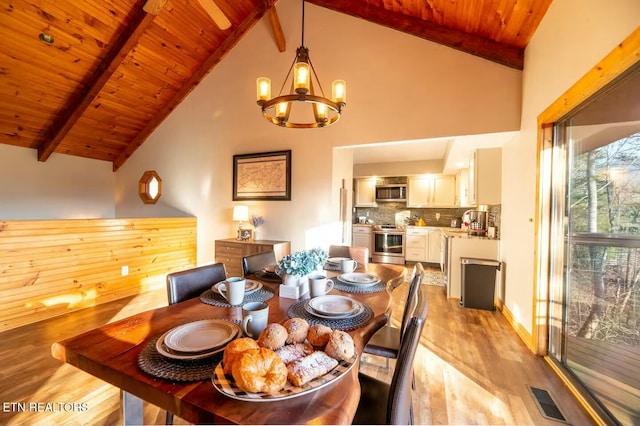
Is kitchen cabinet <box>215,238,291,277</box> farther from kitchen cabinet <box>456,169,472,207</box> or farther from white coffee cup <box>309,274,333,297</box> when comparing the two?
kitchen cabinet <box>456,169,472,207</box>

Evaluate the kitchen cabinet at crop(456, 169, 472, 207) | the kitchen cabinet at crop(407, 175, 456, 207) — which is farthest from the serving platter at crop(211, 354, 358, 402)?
the kitchen cabinet at crop(407, 175, 456, 207)

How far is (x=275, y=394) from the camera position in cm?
65

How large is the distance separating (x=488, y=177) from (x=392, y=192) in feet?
9.04

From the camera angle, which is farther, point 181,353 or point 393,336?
point 393,336

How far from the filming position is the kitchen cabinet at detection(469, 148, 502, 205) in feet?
11.7

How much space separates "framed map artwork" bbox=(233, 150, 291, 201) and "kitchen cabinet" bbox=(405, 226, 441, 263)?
313 centimetres

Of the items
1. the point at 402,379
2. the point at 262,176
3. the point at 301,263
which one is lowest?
the point at 402,379

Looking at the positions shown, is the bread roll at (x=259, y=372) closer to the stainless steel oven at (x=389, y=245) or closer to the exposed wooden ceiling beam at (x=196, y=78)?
the exposed wooden ceiling beam at (x=196, y=78)

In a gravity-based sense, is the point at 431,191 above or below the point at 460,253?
above

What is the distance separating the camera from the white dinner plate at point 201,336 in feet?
2.88

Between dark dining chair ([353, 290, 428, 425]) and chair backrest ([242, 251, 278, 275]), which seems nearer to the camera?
dark dining chair ([353, 290, 428, 425])

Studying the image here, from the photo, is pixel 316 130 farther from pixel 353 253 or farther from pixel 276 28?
pixel 353 253

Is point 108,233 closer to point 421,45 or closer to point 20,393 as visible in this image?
point 20,393

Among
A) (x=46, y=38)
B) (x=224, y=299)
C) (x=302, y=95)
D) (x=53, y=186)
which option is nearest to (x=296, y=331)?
(x=224, y=299)
